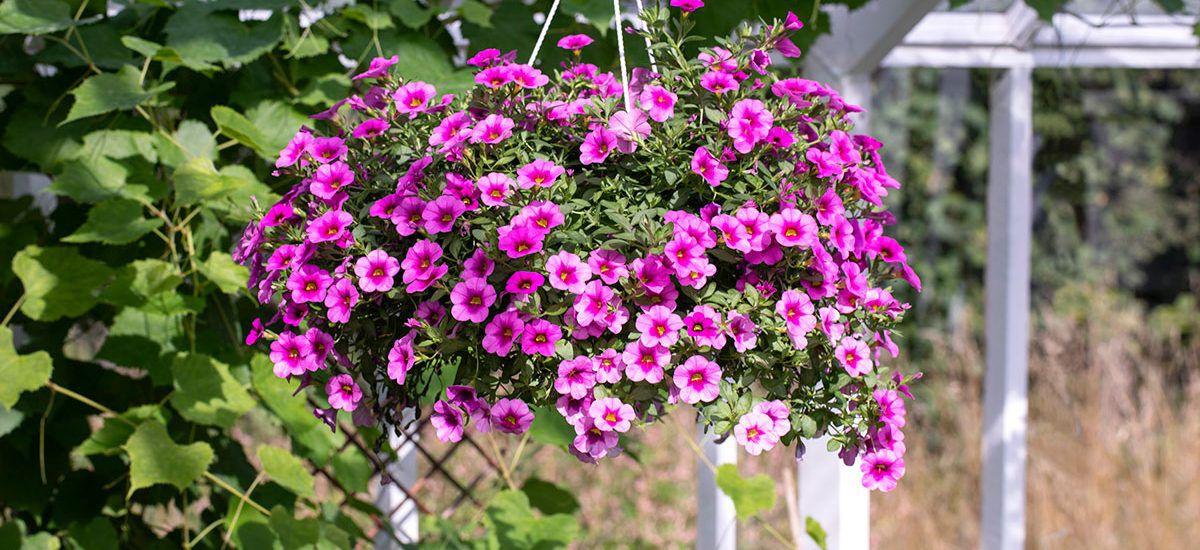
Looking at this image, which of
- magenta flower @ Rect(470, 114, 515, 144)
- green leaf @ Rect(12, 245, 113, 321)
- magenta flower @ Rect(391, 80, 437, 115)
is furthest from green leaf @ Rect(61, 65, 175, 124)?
magenta flower @ Rect(470, 114, 515, 144)

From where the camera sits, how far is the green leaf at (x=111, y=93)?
4.17 ft

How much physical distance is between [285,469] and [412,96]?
0.61m

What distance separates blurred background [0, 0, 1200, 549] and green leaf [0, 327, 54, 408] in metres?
0.11

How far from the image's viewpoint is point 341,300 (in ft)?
2.71

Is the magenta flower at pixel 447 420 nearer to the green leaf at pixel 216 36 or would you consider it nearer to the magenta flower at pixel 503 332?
the magenta flower at pixel 503 332

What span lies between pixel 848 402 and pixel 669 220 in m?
0.21

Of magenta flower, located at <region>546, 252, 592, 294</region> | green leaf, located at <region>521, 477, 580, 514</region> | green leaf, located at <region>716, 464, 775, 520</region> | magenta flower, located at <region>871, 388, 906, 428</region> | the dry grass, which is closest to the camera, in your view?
magenta flower, located at <region>546, 252, 592, 294</region>

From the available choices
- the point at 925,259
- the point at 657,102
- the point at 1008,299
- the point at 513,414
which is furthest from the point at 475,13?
the point at 925,259

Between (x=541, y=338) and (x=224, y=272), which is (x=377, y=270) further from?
(x=224, y=272)

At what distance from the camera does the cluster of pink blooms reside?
78 cm

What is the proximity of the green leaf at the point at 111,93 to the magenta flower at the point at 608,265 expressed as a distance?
742mm

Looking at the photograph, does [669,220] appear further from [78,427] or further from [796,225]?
[78,427]

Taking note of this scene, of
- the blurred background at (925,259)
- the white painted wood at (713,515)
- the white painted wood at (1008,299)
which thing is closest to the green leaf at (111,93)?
the blurred background at (925,259)

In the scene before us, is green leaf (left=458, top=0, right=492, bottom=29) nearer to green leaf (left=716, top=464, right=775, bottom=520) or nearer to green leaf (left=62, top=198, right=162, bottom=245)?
green leaf (left=62, top=198, right=162, bottom=245)
